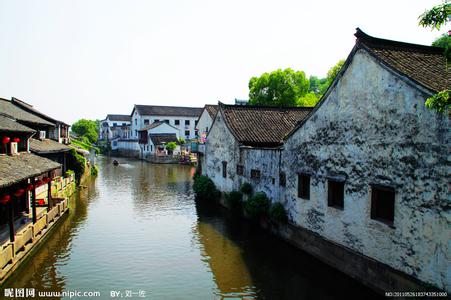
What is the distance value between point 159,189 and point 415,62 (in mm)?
25246

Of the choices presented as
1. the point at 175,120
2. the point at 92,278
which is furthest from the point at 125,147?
the point at 92,278

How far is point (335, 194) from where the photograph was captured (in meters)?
14.2

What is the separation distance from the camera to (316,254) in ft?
48.3

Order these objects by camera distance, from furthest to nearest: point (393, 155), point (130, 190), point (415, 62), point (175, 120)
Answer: point (175, 120)
point (130, 190)
point (415, 62)
point (393, 155)

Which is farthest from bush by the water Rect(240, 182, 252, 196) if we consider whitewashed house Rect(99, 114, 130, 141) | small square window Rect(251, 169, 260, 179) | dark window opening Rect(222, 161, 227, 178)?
whitewashed house Rect(99, 114, 130, 141)

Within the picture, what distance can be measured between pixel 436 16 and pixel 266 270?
1064 centimetres

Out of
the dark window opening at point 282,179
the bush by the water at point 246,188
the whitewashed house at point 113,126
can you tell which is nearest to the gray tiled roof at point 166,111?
the whitewashed house at point 113,126

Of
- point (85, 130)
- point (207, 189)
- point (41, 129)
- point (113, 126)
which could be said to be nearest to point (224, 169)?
point (207, 189)

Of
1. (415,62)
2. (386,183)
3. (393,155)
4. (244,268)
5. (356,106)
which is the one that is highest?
(415,62)

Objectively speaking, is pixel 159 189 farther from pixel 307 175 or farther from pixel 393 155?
pixel 393 155

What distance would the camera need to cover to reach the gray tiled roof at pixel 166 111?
81000 millimetres

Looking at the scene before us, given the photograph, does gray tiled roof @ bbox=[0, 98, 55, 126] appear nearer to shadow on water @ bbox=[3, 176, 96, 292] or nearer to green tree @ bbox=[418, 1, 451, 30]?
shadow on water @ bbox=[3, 176, 96, 292]

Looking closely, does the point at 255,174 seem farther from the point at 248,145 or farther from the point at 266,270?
the point at 266,270

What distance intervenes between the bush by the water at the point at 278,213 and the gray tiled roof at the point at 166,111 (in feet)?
218
